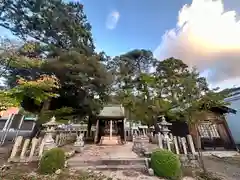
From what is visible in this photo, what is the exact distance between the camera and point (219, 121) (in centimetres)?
1055

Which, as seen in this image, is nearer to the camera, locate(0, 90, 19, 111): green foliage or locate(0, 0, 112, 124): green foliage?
locate(0, 90, 19, 111): green foliage

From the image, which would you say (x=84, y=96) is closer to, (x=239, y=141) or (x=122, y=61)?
(x=122, y=61)

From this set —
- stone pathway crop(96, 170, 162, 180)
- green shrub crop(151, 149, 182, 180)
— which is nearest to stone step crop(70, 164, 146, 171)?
stone pathway crop(96, 170, 162, 180)

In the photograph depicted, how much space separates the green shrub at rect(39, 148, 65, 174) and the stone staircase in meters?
0.81

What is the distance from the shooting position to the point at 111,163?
5887 mm

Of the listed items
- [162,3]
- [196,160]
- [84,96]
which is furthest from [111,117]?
[162,3]

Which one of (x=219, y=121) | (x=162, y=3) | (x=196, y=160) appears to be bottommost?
(x=196, y=160)

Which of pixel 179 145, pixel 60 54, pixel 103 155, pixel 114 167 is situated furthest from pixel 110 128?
pixel 60 54

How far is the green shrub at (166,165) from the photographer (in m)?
4.68

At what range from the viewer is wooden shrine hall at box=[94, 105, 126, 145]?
12.0 metres

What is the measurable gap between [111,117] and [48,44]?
7.12m

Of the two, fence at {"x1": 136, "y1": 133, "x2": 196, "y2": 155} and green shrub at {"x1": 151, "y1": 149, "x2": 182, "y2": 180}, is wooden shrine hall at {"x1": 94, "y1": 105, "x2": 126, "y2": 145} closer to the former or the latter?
fence at {"x1": 136, "y1": 133, "x2": 196, "y2": 155}

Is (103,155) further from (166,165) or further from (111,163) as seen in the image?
(166,165)

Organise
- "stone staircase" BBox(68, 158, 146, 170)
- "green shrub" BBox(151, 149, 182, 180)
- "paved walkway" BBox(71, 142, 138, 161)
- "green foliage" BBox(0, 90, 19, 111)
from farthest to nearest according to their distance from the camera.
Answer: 1. "paved walkway" BBox(71, 142, 138, 161)
2. "stone staircase" BBox(68, 158, 146, 170)
3. "green shrub" BBox(151, 149, 182, 180)
4. "green foliage" BBox(0, 90, 19, 111)
